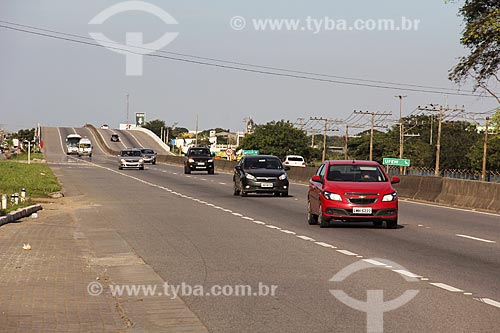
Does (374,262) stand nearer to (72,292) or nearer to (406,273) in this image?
(406,273)

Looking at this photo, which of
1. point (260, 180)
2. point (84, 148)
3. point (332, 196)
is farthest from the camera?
point (84, 148)

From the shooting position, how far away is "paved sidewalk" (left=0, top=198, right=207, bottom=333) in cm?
892

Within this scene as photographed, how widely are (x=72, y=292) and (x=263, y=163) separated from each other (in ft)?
90.6

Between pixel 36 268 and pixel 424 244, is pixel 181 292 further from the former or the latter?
pixel 424 244

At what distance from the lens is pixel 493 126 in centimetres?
4003

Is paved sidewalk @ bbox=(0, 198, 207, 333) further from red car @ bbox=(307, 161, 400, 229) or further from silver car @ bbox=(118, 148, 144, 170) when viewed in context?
silver car @ bbox=(118, 148, 144, 170)

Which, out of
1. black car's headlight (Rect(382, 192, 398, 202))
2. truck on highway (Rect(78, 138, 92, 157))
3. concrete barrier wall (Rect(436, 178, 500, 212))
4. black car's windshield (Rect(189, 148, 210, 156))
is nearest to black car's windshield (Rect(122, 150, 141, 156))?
black car's windshield (Rect(189, 148, 210, 156))

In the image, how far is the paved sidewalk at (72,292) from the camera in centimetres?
892

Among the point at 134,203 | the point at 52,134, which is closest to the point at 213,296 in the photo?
→ the point at 134,203

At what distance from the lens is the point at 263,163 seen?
126 ft

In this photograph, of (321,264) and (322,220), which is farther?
(322,220)

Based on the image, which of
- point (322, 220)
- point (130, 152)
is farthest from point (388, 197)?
point (130, 152)

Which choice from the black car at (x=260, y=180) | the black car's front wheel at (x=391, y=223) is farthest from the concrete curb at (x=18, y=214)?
the black car at (x=260, y=180)

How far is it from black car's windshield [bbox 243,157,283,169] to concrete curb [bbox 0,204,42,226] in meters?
12.5
